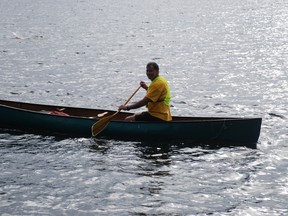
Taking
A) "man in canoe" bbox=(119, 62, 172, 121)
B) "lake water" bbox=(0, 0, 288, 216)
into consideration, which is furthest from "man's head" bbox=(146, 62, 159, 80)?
"lake water" bbox=(0, 0, 288, 216)

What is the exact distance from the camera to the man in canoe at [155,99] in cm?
1654

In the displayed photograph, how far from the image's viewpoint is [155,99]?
16719 millimetres

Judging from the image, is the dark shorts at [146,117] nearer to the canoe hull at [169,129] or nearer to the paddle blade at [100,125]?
the canoe hull at [169,129]

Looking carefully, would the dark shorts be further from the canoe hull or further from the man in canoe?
the canoe hull

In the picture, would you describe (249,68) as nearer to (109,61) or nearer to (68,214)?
(109,61)

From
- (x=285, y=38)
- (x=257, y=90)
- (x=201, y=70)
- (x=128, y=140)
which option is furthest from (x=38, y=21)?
(x=128, y=140)

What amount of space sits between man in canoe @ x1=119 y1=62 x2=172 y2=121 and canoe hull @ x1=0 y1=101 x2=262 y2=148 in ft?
0.81

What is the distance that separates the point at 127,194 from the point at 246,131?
504cm

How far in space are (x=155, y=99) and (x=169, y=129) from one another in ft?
3.60

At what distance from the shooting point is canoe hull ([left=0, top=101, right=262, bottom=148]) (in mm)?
16922

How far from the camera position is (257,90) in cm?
2677

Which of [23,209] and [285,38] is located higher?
[285,38]

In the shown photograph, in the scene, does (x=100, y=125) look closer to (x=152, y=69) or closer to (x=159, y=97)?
(x=159, y=97)

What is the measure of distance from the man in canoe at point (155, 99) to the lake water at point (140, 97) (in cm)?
95
